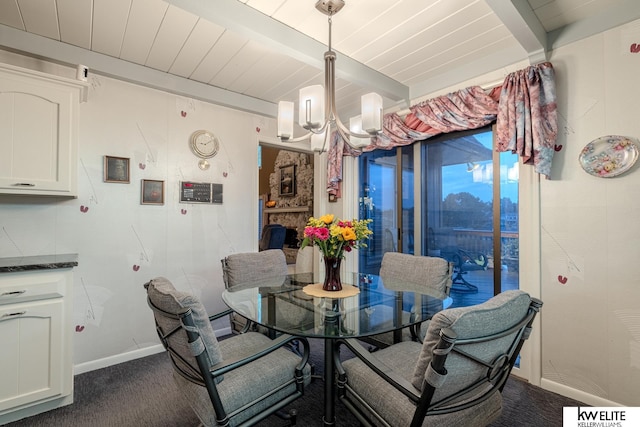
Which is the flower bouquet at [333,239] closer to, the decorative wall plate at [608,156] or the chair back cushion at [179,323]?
the chair back cushion at [179,323]

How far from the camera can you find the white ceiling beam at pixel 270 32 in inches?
64.1

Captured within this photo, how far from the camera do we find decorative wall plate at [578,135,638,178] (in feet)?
5.90

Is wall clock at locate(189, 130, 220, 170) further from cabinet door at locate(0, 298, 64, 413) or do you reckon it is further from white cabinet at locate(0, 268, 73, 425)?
cabinet door at locate(0, 298, 64, 413)

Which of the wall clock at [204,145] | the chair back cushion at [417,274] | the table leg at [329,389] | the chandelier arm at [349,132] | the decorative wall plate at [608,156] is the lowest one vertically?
the table leg at [329,389]

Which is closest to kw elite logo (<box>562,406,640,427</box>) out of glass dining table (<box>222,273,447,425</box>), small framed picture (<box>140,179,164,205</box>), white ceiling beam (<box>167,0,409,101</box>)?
glass dining table (<box>222,273,447,425</box>)

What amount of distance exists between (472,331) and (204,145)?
9.21ft

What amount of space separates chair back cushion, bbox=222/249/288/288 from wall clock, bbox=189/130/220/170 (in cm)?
114

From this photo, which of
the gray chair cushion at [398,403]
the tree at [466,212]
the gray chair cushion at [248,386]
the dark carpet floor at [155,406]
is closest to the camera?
the gray chair cushion at [398,403]

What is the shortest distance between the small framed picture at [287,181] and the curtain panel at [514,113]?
384 cm

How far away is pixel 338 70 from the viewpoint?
2.29m

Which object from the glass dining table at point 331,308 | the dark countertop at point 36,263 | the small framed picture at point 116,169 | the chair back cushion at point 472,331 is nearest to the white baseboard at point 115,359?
the dark countertop at point 36,263

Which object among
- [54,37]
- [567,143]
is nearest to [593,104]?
[567,143]

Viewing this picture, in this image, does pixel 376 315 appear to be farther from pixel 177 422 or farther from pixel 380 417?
pixel 177 422

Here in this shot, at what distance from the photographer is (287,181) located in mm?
6422
